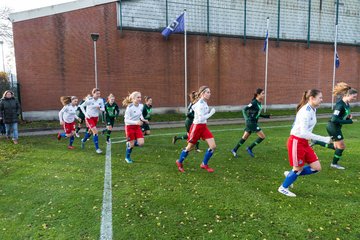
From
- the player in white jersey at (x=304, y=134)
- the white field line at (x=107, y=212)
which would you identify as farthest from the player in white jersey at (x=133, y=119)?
the player in white jersey at (x=304, y=134)

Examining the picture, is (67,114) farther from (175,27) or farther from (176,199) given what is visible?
(175,27)

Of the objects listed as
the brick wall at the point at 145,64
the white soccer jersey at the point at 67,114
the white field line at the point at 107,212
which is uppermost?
the brick wall at the point at 145,64

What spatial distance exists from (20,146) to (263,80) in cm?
1815

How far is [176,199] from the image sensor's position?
17.5 ft

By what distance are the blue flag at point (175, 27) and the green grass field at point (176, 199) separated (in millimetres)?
11800

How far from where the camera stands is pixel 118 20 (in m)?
18.9

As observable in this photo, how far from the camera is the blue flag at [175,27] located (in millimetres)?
18656

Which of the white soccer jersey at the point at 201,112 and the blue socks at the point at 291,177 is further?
the white soccer jersey at the point at 201,112

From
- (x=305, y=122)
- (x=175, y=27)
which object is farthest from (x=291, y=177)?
(x=175, y=27)

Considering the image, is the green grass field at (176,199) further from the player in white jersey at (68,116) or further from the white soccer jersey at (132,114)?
the player in white jersey at (68,116)

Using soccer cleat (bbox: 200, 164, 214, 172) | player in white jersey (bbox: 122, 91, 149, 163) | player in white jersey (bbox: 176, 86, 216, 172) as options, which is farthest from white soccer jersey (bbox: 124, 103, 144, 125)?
soccer cleat (bbox: 200, 164, 214, 172)

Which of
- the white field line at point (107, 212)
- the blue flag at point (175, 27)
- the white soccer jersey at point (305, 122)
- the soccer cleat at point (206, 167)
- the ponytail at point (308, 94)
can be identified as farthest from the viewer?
the blue flag at point (175, 27)

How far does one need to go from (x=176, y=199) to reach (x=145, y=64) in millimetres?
15560

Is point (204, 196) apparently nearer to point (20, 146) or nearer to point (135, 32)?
point (20, 146)
